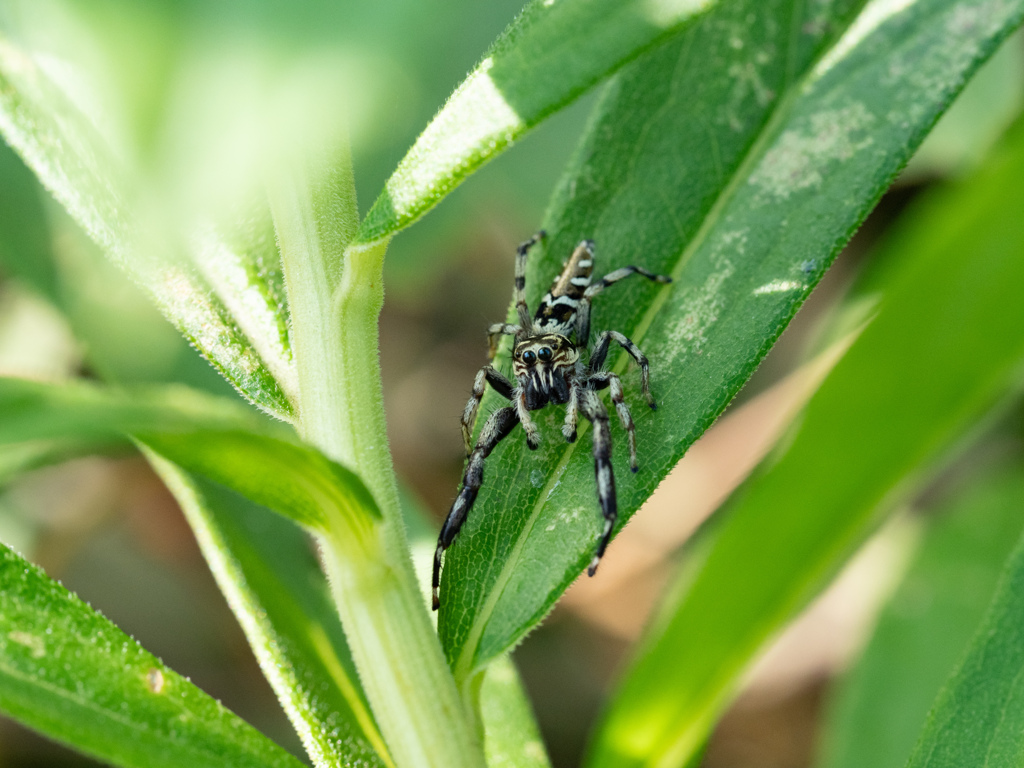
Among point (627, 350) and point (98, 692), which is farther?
point (627, 350)

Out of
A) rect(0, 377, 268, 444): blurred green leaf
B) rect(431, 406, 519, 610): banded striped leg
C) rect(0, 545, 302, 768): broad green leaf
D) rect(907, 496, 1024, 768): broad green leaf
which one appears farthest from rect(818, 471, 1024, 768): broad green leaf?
rect(0, 377, 268, 444): blurred green leaf

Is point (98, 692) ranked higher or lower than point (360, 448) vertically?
lower

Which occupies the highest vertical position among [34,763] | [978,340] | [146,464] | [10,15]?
[10,15]

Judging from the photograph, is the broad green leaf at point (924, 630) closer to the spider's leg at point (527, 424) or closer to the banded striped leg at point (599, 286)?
the banded striped leg at point (599, 286)

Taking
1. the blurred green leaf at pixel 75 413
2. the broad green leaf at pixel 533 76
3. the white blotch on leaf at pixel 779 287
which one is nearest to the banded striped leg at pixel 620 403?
the white blotch on leaf at pixel 779 287

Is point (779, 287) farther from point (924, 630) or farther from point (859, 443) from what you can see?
point (924, 630)

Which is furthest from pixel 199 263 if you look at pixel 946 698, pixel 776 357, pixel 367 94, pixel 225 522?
pixel 776 357

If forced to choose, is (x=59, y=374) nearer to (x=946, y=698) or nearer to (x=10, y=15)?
(x=10, y=15)

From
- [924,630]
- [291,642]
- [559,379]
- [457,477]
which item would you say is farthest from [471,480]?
[457,477]

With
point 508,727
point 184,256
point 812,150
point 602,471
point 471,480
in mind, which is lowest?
point 508,727
